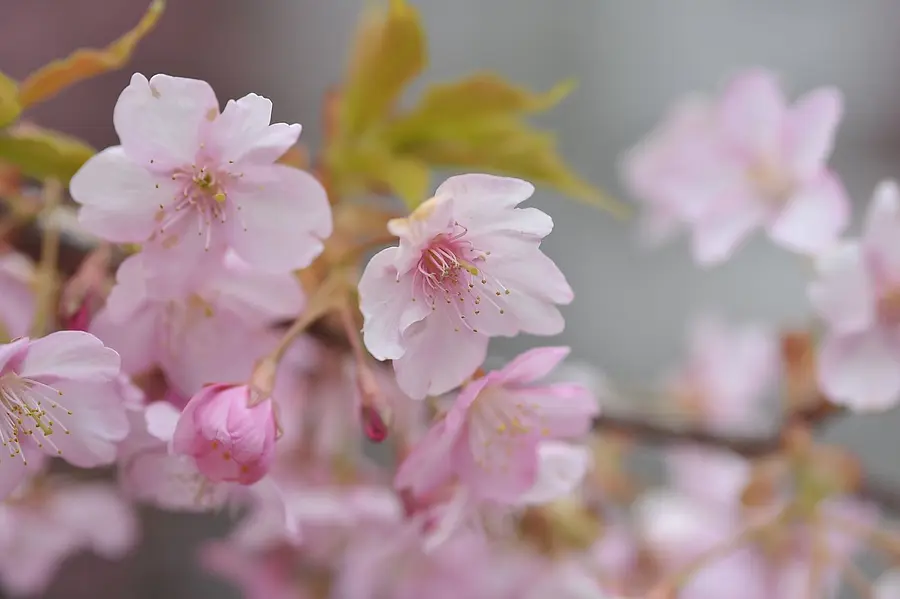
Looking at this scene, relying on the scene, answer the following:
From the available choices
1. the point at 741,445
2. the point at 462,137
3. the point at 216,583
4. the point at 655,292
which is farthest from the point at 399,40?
the point at 655,292

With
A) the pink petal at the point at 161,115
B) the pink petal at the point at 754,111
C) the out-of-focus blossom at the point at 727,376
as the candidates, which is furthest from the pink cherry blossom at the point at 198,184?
the out-of-focus blossom at the point at 727,376

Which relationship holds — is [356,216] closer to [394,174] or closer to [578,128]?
[394,174]

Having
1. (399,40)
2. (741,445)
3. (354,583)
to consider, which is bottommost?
(354,583)

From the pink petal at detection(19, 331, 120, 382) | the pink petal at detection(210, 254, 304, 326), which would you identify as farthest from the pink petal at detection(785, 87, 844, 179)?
the pink petal at detection(19, 331, 120, 382)

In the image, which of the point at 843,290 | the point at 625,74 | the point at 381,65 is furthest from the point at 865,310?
the point at 625,74

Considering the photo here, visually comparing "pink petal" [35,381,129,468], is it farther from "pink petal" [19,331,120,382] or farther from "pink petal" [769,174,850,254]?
"pink petal" [769,174,850,254]
